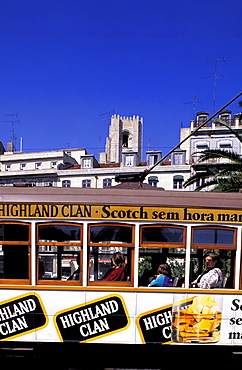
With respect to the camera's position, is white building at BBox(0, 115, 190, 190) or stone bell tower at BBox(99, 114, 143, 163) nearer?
white building at BBox(0, 115, 190, 190)

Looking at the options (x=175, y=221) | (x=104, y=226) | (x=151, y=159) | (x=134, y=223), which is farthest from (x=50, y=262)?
(x=151, y=159)

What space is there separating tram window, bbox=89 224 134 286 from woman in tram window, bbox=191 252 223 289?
1194 millimetres

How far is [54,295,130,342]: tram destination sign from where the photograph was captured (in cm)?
539

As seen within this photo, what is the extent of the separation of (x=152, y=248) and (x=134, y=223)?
665 mm

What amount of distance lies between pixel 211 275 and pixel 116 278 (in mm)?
1614

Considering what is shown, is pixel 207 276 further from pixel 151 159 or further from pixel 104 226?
pixel 151 159

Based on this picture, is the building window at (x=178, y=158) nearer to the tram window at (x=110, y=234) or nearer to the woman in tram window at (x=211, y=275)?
the woman in tram window at (x=211, y=275)

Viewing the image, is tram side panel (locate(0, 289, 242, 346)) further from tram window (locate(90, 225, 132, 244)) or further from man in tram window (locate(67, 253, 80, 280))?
tram window (locate(90, 225, 132, 244))

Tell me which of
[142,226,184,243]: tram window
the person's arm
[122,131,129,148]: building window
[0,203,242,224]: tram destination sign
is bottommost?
the person's arm

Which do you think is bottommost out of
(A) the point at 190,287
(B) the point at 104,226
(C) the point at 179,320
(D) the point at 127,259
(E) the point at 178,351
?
(E) the point at 178,351

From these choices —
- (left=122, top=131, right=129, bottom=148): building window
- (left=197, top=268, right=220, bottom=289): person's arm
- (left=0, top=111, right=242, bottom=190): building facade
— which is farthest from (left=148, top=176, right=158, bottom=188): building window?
(left=122, top=131, right=129, bottom=148): building window

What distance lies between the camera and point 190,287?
5.44 metres

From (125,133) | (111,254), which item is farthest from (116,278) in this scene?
(125,133)

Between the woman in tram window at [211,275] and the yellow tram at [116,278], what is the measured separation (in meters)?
0.07
